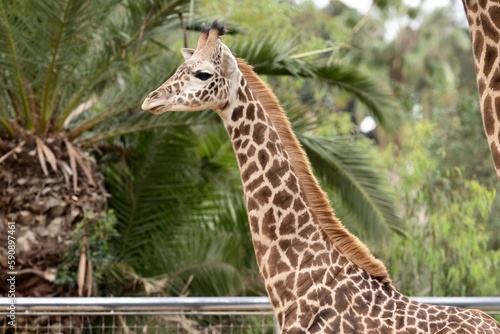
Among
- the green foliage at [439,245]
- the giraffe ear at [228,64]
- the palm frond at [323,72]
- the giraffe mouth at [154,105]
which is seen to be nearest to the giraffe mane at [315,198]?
the giraffe ear at [228,64]

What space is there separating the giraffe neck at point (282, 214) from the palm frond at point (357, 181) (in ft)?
11.8

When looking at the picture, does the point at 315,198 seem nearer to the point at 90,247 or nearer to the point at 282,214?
the point at 282,214

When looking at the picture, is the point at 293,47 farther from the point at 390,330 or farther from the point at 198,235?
the point at 390,330

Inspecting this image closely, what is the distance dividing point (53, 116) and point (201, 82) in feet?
12.4

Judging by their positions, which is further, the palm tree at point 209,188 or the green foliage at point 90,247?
the palm tree at point 209,188

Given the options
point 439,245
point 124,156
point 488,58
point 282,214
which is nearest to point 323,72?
point 124,156

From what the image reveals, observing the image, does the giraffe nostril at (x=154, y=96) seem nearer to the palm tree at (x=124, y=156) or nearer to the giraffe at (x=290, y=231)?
the giraffe at (x=290, y=231)

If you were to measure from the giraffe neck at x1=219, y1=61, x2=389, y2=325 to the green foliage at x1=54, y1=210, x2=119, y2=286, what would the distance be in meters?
3.33

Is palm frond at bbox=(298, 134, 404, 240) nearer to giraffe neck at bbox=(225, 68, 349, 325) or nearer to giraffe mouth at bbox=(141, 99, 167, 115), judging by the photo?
giraffe neck at bbox=(225, 68, 349, 325)

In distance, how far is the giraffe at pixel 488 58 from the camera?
3.38 meters

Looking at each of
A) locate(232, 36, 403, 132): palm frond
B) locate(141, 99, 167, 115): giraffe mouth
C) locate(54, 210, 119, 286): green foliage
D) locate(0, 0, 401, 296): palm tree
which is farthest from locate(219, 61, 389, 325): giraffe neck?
locate(232, 36, 403, 132): palm frond

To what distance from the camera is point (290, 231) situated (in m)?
4.53

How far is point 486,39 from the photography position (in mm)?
3418

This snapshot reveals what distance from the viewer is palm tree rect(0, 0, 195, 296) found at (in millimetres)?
7391
